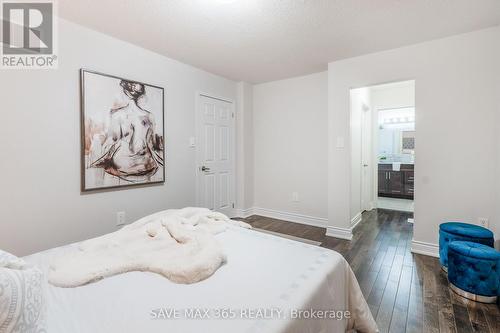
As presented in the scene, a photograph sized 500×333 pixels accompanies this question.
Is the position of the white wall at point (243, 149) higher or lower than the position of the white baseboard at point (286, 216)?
higher

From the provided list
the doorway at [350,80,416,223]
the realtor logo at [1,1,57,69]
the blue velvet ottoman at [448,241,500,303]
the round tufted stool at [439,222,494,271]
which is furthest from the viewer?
the doorway at [350,80,416,223]

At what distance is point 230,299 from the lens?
95 centimetres

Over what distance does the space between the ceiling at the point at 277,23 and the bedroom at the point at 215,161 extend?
2cm

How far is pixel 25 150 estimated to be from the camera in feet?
6.51

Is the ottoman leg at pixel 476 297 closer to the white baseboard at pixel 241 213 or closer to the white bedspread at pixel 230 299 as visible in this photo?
the white bedspread at pixel 230 299

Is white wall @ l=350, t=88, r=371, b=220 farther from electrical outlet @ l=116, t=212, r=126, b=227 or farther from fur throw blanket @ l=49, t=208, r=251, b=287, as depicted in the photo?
electrical outlet @ l=116, t=212, r=126, b=227

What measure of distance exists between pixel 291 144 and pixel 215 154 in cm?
129

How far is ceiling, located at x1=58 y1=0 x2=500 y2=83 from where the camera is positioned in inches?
78.4

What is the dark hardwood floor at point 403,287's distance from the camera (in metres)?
1.61

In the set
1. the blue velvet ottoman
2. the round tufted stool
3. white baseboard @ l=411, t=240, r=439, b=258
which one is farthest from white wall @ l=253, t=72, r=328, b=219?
the blue velvet ottoman

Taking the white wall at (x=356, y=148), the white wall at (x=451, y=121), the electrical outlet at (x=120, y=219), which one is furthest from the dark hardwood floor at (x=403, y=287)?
the electrical outlet at (x=120, y=219)

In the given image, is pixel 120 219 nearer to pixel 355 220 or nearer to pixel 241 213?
pixel 241 213

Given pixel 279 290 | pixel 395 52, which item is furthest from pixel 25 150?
pixel 395 52

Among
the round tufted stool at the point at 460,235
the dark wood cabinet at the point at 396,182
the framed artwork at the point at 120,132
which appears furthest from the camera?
the dark wood cabinet at the point at 396,182
